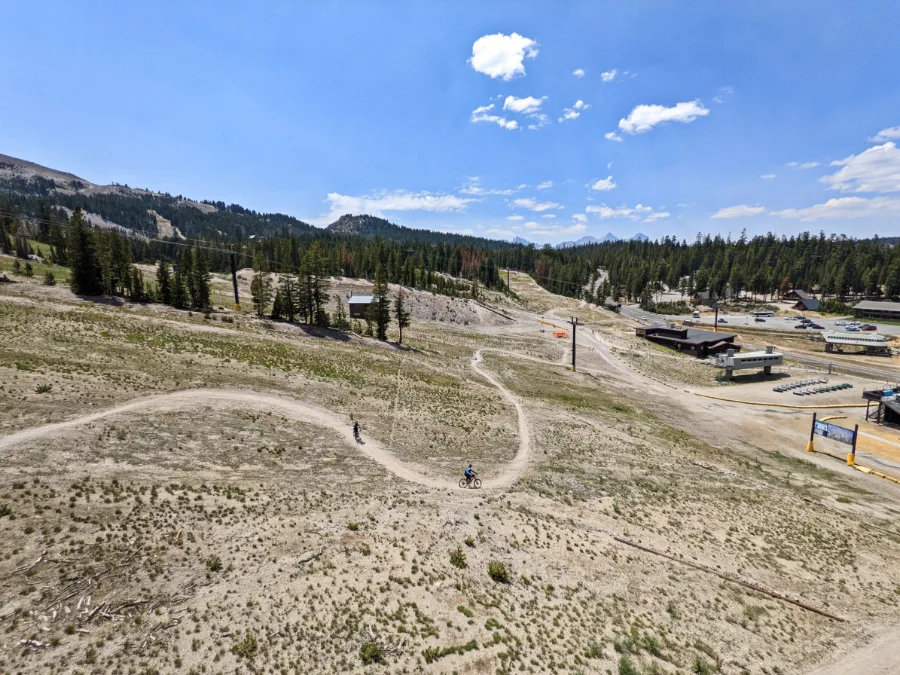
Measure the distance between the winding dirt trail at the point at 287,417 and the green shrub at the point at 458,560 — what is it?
7316 mm

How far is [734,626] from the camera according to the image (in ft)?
66.3

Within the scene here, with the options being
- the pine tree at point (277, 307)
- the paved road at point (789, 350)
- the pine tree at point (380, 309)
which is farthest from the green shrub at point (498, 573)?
the paved road at point (789, 350)

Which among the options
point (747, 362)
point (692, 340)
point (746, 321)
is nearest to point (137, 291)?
point (747, 362)

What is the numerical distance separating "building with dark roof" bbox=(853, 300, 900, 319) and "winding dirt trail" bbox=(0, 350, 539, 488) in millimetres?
159887

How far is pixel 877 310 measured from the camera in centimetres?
12556

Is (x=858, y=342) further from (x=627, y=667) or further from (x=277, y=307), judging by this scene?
(x=277, y=307)

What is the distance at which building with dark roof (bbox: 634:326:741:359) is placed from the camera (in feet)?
314

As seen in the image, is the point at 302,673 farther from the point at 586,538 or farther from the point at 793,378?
the point at 793,378

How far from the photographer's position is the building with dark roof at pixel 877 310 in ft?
406

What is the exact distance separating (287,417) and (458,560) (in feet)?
67.0

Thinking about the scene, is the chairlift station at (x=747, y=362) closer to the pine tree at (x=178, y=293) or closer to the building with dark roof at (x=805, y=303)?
the building with dark roof at (x=805, y=303)

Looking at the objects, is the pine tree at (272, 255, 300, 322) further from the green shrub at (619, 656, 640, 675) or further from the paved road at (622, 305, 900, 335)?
the paved road at (622, 305, 900, 335)

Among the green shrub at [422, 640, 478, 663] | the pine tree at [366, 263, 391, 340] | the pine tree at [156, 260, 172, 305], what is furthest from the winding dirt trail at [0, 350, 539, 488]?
the pine tree at [156, 260, 172, 305]

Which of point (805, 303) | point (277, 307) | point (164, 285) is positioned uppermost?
point (164, 285)
